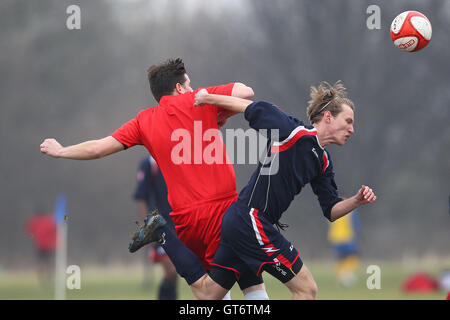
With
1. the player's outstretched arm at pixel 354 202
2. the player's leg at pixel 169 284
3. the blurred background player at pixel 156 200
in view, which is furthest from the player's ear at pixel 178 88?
the player's leg at pixel 169 284

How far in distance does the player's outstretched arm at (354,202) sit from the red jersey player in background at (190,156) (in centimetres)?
78

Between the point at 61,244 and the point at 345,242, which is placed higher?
the point at 61,244

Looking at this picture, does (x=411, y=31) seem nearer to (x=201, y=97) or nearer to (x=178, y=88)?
(x=178, y=88)

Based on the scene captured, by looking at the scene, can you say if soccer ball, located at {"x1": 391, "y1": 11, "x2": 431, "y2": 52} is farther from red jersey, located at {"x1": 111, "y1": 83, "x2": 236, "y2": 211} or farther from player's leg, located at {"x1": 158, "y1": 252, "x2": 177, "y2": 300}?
player's leg, located at {"x1": 158, "y1": 252, "x2": 177, "y2": 300}

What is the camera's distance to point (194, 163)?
5.02 meters

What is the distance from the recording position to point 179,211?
5105mm

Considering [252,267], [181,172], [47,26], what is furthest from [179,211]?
[47,26]

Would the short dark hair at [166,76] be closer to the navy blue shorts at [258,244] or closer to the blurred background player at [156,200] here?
the navy blue shorts at [258,244]

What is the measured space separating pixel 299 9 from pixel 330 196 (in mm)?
19863

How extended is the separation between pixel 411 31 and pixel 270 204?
251cm

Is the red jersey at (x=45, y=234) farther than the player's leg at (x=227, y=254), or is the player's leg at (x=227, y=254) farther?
the red jersey at (x=45, y=234)

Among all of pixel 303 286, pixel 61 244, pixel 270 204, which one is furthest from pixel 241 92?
pixel 61 244

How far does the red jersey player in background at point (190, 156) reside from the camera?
198 inches

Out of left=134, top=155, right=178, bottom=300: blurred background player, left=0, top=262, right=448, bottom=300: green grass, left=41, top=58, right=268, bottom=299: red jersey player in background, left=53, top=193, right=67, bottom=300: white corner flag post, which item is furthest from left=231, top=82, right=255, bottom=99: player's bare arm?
left=0, top=262, right=448, bottom=300: green grass
